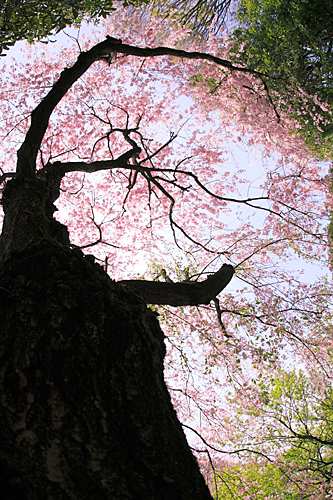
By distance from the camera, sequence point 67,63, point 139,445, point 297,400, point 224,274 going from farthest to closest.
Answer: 1. point 297,400
2. point 67,63
3. point 224,274
4. point 139,445

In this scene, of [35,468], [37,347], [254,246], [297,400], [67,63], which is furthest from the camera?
[297,400]

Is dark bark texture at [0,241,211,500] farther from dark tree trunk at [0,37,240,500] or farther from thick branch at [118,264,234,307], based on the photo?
thick branch at [118,264,234,307]

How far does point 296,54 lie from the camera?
20.1 feet

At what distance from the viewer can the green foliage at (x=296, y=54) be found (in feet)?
19.1

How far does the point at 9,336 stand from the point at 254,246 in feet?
21.8

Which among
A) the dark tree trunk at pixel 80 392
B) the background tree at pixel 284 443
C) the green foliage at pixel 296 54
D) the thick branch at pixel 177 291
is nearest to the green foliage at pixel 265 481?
the background tree at pixel 284 443

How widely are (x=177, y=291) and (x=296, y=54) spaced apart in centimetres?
552

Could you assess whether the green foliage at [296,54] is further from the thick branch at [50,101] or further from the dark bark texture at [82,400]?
the dark bark texture at [82,400]

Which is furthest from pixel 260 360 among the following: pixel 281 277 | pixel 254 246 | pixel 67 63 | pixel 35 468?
pixel 67 63

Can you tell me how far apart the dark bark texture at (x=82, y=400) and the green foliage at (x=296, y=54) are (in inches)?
221

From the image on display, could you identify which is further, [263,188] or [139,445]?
[263,188]

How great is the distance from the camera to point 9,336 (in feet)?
5.08

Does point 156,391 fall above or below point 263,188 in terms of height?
below

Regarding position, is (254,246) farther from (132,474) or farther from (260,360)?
(132,474)
